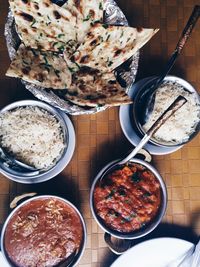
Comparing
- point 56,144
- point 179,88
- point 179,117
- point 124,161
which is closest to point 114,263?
point 124,161

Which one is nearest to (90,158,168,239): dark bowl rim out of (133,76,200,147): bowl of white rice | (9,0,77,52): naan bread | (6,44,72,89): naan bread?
(133,76,200,147): bowl of white rice

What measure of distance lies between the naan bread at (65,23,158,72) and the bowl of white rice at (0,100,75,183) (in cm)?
24

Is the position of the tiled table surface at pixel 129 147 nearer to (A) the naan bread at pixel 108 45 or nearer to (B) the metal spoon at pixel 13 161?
(B) the metal spoon at pixel 13 161

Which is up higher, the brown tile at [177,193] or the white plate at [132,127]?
the white plate at [132,127]

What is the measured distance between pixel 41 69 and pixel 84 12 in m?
0.27

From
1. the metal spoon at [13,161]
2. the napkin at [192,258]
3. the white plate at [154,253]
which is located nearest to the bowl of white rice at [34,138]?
the metal spoon at [13,161]

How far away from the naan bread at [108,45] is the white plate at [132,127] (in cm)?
18

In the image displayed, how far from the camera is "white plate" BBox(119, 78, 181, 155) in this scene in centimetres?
180

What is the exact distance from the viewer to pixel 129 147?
187 centimetres

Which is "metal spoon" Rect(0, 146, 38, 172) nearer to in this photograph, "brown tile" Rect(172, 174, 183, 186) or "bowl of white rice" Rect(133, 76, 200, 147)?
"bowl of white rice" Rect(133, 76, 200, 147)

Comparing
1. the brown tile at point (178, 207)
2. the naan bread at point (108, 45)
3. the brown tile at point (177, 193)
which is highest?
the naan bread at point (108, 45)

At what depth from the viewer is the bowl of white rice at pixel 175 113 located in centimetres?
175

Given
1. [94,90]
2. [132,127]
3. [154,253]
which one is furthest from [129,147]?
[154,253]

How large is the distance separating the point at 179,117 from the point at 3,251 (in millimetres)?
850
